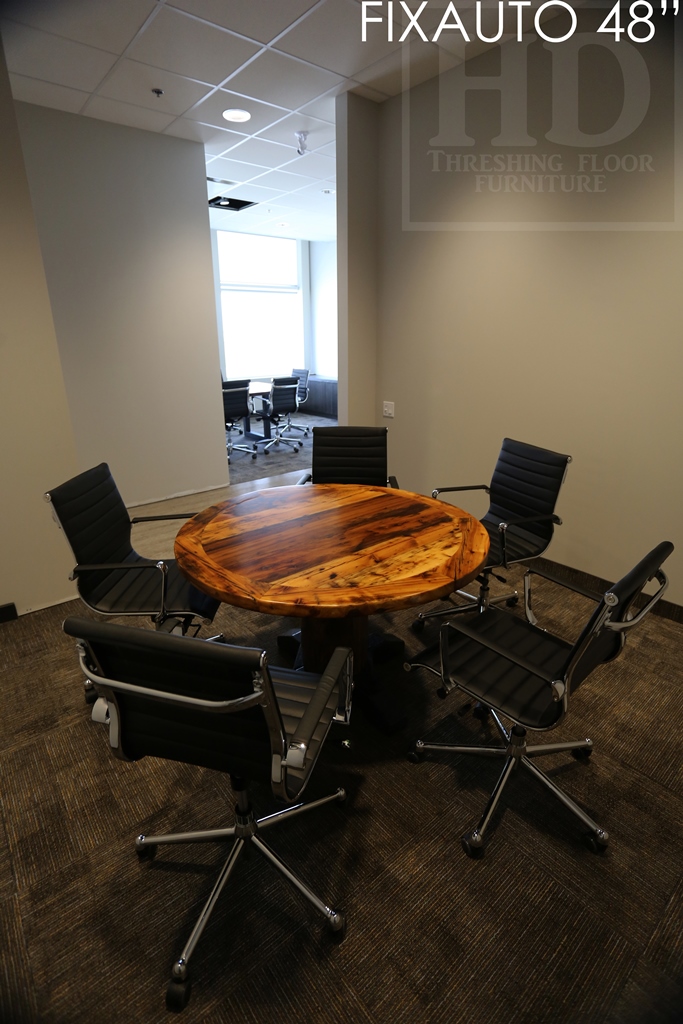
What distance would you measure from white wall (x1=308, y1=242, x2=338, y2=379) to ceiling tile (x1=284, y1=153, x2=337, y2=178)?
3.77 meters

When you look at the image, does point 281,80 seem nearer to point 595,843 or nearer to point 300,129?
point 300,129

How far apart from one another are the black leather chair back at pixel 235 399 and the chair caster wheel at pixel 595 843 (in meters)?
5.26

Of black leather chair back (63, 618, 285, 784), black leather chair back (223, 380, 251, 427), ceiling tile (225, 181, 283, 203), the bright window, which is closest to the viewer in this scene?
black leather chair back (63, 618, 285, 784)

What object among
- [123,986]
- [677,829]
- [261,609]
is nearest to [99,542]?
[261,609]

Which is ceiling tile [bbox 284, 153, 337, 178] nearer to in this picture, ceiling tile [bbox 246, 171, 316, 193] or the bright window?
ceiling tile [bbox 246, 171, 316, 193]

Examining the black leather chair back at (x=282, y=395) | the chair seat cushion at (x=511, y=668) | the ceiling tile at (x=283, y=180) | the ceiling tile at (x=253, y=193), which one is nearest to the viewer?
the chair seat cushion at (x=511, y=668)

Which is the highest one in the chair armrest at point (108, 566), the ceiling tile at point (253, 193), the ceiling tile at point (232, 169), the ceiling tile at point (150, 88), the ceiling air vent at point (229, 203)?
the ceiling air vent at point (229, 203)

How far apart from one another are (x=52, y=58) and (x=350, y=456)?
9.12ft

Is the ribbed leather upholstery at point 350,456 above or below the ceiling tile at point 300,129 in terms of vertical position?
below

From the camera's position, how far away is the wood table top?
149 centimetres

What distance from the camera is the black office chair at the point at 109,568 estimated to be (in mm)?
1921

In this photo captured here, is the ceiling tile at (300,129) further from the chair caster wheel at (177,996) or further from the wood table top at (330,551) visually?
the chair caster wheel at (177,996)

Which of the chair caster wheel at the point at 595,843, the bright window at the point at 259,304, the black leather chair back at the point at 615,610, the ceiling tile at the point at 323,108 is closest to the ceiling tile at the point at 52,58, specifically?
the ceiling tile at the point at 323,108

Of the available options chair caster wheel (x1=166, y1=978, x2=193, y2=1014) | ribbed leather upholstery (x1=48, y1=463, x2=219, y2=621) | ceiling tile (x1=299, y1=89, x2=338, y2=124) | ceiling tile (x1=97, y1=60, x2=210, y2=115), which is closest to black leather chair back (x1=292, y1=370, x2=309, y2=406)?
ceiling tile (x1=299, y1=89, x2=338, y2=124)
